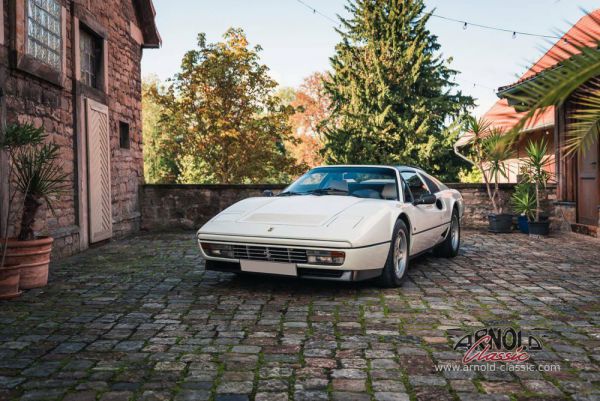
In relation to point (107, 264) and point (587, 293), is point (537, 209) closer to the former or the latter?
point (587, 293)

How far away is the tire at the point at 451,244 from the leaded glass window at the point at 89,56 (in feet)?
21.2

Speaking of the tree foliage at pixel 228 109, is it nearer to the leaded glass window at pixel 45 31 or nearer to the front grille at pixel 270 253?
the leaded glass window at pixel 45 31

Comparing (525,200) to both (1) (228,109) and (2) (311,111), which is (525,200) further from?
(2) (311,111)

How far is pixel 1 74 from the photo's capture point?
6293 millimetres

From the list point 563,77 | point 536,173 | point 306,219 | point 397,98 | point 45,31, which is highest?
point 397,98

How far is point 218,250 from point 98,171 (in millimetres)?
4933

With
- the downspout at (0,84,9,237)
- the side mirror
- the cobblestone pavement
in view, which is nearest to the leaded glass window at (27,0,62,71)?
the downspout at (0,84,9,237)

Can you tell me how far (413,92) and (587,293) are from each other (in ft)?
51.1

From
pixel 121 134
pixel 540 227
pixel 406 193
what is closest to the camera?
pixel 406 193

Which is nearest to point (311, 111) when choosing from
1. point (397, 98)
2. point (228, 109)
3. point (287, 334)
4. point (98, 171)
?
point (228, 109)

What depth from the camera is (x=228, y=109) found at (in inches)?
880

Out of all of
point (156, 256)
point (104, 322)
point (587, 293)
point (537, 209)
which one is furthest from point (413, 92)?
point (104, 322)

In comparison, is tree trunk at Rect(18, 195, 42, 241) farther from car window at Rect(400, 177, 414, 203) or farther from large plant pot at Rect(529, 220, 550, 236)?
large plant pot at Rect(529, 220, 550, 236)

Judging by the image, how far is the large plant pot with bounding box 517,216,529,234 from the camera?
10670 mm
